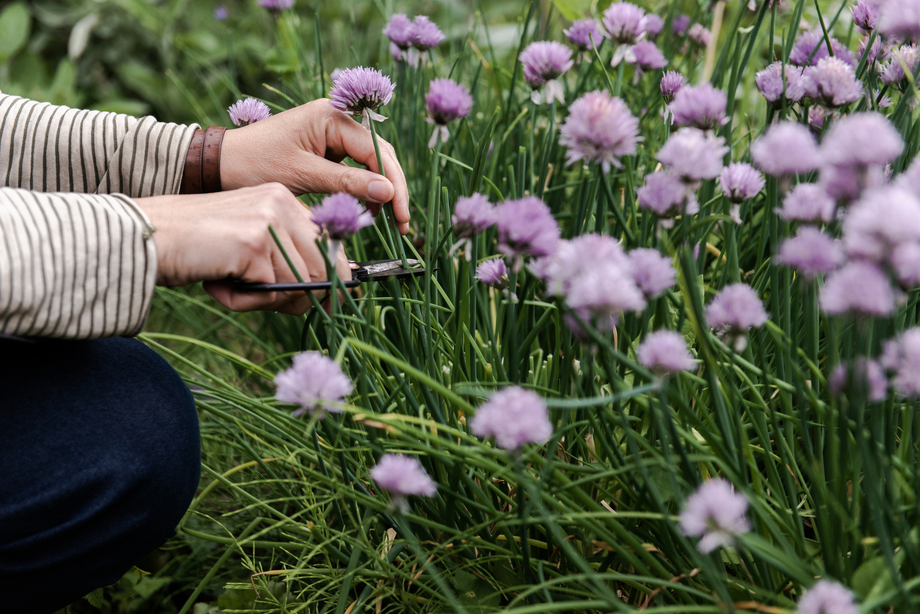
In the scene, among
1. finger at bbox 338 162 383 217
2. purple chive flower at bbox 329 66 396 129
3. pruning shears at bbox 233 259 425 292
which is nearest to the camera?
pruning shears at bbox 233 259 425 292

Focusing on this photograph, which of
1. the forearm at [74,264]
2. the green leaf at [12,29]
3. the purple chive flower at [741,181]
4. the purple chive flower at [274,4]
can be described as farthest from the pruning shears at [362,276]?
→ the green leaf at [12,29]

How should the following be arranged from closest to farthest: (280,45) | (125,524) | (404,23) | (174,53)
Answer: (125,524), (404,23), (280,45), (174,53)

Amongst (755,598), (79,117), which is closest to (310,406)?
(755,598)

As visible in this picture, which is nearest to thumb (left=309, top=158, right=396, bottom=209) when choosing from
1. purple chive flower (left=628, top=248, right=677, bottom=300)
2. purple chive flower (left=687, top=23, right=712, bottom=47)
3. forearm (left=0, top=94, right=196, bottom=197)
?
forearm (left=0, top=94, right=196, bottom=197)

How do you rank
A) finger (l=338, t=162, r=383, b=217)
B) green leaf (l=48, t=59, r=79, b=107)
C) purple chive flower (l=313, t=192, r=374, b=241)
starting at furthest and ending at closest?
1. green leaf (l=48, t=59, r=79, b=107)
2. finger (l=338, t=162, r=383, b=217)
3. purple chive flower (l=313, t=192, r=374, b=241)

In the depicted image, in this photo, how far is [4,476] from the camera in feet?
2.55

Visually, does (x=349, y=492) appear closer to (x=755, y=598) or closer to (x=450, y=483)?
(x=450, y=483)

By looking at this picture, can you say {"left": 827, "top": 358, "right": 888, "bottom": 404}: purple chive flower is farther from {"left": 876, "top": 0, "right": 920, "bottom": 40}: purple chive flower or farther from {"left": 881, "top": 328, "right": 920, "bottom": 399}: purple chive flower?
{"left": 876, "top": 0, "right": 920, "bottom": 40}: purple chive flower

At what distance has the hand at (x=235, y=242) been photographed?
728mm

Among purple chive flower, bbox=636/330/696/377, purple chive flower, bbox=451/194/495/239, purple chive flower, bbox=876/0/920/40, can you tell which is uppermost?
purple chive flower, bbox=876/0/920/40

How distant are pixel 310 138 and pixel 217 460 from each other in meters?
0.62

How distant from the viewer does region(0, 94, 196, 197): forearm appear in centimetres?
102

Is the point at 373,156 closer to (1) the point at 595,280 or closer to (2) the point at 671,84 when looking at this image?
(2) the point at 671,84

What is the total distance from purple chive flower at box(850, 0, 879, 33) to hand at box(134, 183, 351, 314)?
74 centimetres
